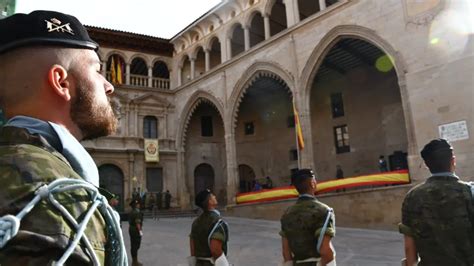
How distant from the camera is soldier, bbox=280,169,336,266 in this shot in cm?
363

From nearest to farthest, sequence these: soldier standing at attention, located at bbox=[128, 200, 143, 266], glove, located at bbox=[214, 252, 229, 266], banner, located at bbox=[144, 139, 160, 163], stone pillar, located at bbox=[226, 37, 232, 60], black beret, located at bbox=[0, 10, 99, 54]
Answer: black beret, located at bbox=[0, 10, 99, 54] < glove, located at bbox=[214, 252, 229, 266] < soldier standing at attention, located at bbox=[128, 200, 143, 266] < stone pillar, located at bbox=[226, 37, 232, 60] < banner, located at bbox=[144, 139, 160, 163]

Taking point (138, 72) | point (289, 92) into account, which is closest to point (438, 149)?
point (289, 92)

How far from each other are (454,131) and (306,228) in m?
11.1

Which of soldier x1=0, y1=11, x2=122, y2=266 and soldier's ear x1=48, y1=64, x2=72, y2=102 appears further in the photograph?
soldier's ear x1=48, y1=64, x2=72, y2=102

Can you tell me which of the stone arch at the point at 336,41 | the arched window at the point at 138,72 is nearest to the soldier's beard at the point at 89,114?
the stone arch at the point at 336,41

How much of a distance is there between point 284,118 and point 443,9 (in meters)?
13.1

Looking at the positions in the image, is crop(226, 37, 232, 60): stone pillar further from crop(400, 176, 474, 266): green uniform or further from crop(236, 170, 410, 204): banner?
crop(400, 176, 474, 266): green uniform

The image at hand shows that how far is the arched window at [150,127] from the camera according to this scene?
25.6 metres

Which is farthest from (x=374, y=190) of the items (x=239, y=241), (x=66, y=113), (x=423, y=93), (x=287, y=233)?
(x=66, y=113)

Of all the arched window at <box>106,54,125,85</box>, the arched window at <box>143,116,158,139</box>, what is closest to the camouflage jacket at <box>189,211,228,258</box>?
the arched window at <box>143,116,158,139</box>

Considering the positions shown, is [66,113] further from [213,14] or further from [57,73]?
[213,14]

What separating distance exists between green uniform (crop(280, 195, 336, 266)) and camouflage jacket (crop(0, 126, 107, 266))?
10.0 feet

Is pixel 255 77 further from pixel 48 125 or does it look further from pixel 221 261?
pixel 48 125

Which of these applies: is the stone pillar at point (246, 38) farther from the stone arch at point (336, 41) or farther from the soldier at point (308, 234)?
the soldier at point (308, 234)
